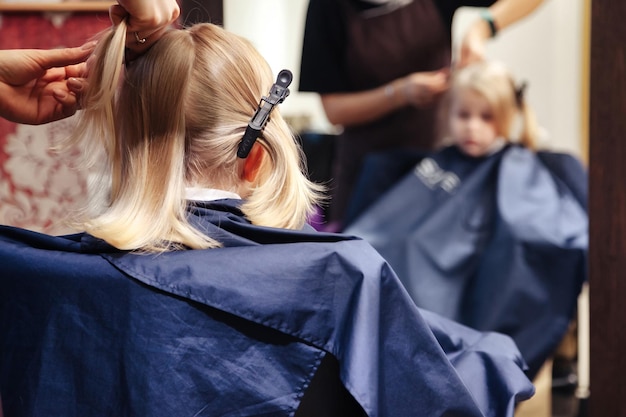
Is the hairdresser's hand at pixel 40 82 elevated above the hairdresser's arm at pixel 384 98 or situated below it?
above

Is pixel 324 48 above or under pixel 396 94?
above

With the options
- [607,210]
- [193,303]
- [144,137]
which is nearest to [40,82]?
[144,137]

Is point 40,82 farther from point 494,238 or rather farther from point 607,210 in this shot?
point 494,238

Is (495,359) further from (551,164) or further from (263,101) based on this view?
(551,164)

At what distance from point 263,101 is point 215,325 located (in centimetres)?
35

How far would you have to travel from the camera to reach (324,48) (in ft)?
9.83

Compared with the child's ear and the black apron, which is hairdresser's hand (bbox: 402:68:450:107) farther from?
the child's ear

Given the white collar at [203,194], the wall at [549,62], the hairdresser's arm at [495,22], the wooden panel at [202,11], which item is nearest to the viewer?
the white collar at [203,194]

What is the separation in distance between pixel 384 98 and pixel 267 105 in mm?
1640

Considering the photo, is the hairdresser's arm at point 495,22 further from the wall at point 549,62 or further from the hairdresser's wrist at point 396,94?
the wall at point 549,62

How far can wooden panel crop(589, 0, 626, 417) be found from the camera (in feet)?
6.53

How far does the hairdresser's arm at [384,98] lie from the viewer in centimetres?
287

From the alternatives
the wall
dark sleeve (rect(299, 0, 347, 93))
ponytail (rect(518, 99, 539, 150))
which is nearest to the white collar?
dark sleeve (rect(299, 0, 347, 93))

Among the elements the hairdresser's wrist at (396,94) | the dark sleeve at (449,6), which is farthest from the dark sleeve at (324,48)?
the dark sleeve at (449,6)
